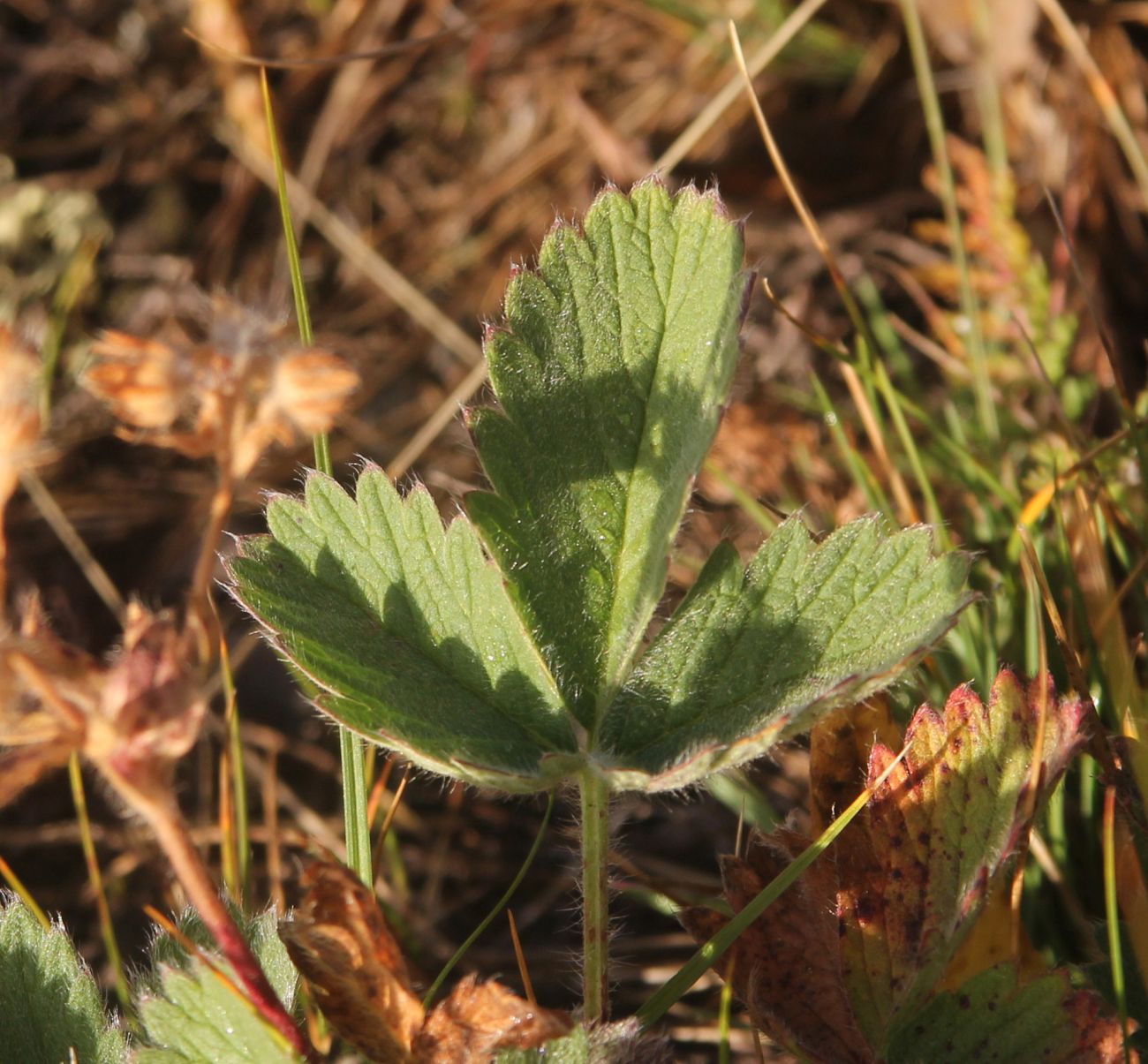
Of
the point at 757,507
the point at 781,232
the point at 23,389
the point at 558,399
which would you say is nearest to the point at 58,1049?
the point at 23,389

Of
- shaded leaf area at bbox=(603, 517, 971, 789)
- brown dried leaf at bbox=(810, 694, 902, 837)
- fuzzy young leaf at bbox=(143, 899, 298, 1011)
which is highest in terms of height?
shaded leaf area at bbox=(603, 517, 971, 789)

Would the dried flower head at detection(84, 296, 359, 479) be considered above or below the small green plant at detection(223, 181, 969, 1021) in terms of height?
above

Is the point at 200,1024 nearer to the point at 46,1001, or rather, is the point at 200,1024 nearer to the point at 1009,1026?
the point at 46,1001

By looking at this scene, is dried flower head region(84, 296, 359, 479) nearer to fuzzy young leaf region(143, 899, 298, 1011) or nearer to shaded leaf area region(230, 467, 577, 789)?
shaded leaf area region(230, 467, 577, 789)

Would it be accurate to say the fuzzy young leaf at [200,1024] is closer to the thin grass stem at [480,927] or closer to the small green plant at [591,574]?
the thin grass stem at [480,927]

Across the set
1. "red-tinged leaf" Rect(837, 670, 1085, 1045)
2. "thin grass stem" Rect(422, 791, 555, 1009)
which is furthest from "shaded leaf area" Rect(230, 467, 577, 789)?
"red-tinged leaf" Rect(837, 670, 1085, 1045)

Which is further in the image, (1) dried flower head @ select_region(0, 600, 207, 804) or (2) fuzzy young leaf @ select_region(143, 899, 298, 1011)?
(2) fuzzy young leaf @ select_region(143, 899, 298, 1011)

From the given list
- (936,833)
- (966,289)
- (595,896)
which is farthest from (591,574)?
(966,289)

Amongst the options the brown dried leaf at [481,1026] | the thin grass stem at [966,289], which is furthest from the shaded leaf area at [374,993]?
the thin grass stem at [966,289]
